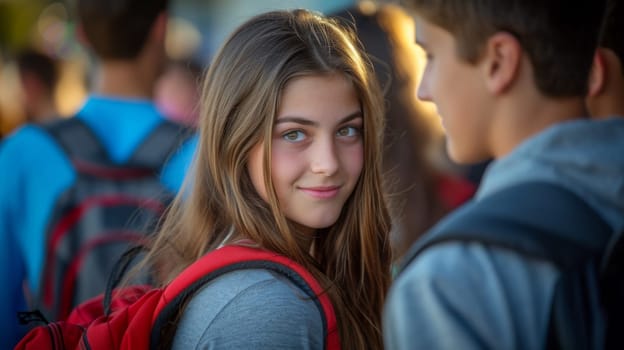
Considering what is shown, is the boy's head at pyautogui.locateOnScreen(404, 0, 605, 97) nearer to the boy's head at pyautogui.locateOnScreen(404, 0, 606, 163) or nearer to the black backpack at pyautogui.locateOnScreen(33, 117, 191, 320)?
the boy's head at pyautogui.locateOnScreen(404, 0, 606, 163)

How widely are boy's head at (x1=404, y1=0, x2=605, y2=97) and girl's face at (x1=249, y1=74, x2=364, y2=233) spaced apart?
0.55 m

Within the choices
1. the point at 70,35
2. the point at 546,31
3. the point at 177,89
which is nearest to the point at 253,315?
the point at 546,31

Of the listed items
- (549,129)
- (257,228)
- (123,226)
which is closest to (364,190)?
(257,228)

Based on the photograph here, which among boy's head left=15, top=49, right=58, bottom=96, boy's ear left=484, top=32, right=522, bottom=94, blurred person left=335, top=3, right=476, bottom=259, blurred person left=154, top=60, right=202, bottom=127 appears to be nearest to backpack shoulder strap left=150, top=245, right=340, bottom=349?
boy's ear left=484, top=32, right=522, bottom=94

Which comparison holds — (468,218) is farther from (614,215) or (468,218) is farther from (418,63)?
Result: (418,63)

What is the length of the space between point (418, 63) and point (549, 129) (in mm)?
2162

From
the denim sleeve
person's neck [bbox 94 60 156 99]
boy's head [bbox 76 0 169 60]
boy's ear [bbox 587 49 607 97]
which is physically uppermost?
boy's head [bbox 76 0 169 60]

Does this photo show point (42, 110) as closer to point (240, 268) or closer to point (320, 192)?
point (320, 192)

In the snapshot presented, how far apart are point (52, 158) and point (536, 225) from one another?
2.08 m

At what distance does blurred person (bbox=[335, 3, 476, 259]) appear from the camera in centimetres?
334

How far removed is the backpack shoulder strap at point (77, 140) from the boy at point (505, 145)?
1.68 meters

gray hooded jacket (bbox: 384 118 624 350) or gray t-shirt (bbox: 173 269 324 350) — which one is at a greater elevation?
gray hooded jacket (bbox: 384 118 624 350)

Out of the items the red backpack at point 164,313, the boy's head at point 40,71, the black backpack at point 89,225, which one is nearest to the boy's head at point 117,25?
the black backpack at point 89,225

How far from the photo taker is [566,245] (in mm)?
1252
